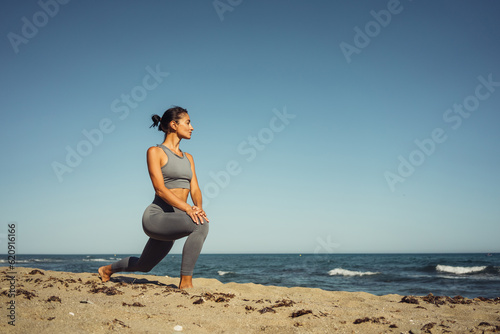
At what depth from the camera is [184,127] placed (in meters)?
4.04

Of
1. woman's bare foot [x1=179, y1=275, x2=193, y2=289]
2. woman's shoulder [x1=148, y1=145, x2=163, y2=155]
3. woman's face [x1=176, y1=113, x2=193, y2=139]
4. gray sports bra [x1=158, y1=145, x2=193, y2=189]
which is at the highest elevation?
woman's face [x1=176, y1=113, x2=193, y2=139]

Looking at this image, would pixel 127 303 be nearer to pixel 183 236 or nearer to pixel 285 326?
pixel 183 236

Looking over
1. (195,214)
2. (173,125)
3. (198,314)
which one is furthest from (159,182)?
(198,314)

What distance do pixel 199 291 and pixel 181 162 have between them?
1474mm

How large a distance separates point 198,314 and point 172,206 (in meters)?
1.29

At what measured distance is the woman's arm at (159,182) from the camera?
3.62 meters

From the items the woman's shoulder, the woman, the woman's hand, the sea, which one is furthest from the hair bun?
the sea

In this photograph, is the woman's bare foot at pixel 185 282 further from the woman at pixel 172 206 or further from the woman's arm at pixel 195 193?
the woman's arm at pixel 195 193

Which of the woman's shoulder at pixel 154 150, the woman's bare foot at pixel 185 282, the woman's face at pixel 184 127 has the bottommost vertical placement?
the woman's bare foot at pixel 185 282

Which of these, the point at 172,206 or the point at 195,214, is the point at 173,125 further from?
the point at 195,214

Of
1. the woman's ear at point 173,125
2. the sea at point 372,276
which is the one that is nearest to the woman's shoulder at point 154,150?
the woman's ear at point 173,125

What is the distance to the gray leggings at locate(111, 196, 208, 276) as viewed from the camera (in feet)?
11.8

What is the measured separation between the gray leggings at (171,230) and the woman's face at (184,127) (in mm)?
819

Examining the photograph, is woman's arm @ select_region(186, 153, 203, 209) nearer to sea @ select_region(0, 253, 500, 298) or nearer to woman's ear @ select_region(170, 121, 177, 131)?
woman's ear @ select_region(170, 121, 177, 131)
